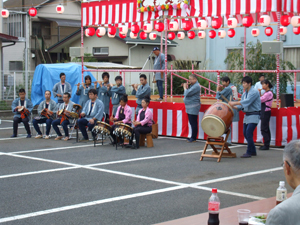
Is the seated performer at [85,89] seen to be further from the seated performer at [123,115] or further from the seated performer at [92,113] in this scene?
the seated performer at [123,115]

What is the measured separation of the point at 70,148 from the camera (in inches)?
462

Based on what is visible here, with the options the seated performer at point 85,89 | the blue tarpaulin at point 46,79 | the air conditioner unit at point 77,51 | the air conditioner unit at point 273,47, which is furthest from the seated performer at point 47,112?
the air conditioner unit at point 273,47

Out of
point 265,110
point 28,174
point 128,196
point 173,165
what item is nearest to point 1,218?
point 128,196

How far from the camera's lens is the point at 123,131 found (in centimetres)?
1125

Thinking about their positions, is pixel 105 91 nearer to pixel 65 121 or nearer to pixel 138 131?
pixel 65 121

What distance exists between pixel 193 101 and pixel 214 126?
2788 mm

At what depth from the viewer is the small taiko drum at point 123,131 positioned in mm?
11248

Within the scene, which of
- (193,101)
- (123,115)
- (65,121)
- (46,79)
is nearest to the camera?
(123,115)

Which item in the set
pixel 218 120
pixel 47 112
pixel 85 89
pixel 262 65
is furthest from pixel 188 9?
pixel 262 65

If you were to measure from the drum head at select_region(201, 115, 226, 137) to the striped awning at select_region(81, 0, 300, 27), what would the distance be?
12.5 ft

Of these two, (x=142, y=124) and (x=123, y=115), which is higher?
(x=123, y=115)

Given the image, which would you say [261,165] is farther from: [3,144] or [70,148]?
[3,144]

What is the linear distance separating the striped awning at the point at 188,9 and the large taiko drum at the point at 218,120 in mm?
3451

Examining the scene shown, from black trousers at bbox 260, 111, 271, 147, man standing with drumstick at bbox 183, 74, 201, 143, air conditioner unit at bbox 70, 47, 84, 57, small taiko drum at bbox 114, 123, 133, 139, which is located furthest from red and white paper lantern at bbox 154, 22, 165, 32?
black trousers at bbox 260, 111, 271, 147
